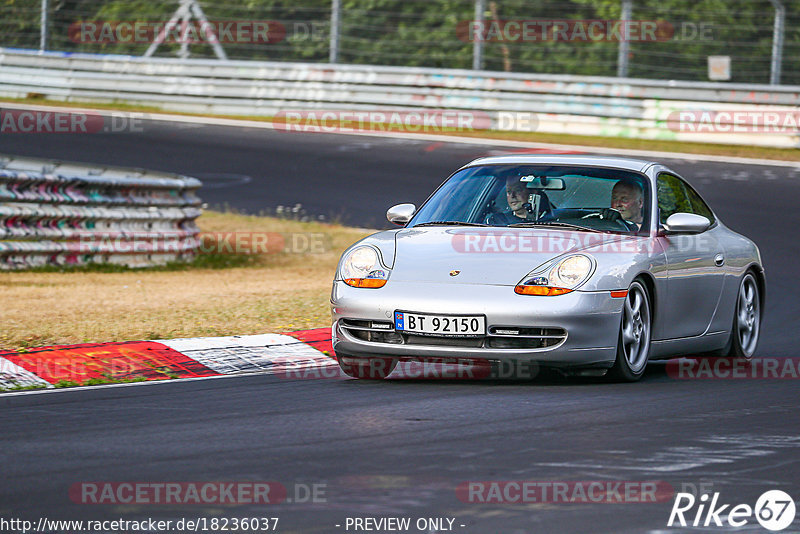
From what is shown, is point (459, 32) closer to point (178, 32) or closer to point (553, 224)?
point (178, 32)

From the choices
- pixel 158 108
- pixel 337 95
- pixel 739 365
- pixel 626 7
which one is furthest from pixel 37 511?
pixel 158 108

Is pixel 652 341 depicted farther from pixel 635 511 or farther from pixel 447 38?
pixel 447 38

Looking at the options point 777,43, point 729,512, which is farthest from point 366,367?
point 777,43

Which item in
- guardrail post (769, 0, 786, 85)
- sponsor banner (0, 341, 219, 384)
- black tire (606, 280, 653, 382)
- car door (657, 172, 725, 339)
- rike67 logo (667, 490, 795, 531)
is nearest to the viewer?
rike67 logo (667, 490, 795, 531)

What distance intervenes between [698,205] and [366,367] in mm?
2804

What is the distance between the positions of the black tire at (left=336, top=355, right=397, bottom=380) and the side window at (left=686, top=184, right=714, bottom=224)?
8.27 ft

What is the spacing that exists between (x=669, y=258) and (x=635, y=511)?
12.2ft

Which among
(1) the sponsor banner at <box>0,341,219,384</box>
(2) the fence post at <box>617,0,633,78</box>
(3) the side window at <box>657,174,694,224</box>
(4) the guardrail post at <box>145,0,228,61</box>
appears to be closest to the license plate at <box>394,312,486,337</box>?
(1) the sponsor banner at <box>0,341,219,384</box>

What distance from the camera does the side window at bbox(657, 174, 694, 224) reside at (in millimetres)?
8511

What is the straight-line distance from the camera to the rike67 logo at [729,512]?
444 cm

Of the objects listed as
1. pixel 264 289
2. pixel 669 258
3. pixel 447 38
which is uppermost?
pixel 447 38

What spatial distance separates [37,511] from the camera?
4.41 m

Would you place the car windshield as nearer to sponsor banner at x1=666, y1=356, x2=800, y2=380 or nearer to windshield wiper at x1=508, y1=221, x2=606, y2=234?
windshield wiper at x1=508, y1=221, x2=606, y2=234

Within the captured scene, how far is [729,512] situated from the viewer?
4.56 metres
